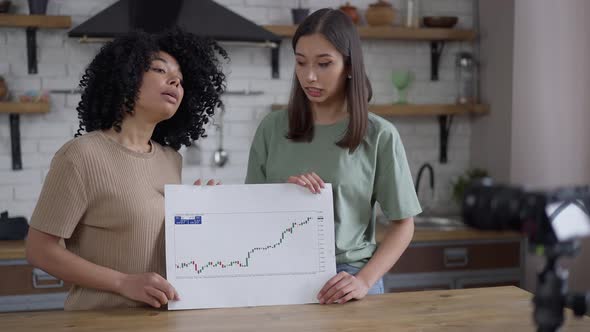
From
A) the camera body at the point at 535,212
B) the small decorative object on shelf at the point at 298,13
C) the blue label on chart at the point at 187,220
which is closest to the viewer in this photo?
the camera body at the point at 535,212

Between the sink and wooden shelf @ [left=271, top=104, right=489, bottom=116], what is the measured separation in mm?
569

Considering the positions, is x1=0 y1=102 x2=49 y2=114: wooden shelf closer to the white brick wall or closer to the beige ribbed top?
the white brick wall

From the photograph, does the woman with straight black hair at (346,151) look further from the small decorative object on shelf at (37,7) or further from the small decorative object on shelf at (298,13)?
the small decorative object on shelf at (37,7)

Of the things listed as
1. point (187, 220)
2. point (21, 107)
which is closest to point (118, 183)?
point (187, 220)

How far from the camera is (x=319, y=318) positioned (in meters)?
1.50

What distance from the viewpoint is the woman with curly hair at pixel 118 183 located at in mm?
1504

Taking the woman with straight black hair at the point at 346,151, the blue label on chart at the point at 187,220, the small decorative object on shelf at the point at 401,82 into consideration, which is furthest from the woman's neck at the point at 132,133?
the small decorative object on shelf at the point at 401,82

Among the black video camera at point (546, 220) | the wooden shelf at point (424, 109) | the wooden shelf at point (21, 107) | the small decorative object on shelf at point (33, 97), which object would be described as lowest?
the black video camera at point (546, 220)

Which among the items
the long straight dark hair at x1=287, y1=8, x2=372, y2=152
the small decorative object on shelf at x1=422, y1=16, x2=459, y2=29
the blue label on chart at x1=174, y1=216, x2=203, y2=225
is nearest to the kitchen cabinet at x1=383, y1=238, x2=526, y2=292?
the small decorative object on shelf at x1=422, y1=16, x2=459, y2=29

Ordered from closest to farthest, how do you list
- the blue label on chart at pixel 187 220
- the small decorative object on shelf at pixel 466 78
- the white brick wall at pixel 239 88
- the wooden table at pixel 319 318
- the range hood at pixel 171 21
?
the wooden table at pixel 319 318, the blue label on chart at pixel 187 220, the range hood at pixel 171 21, the white brick wall at pixel 239 88, the small decorative object on shelf at pixel 466 78

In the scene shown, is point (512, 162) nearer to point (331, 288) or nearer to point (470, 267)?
point (470, 267)

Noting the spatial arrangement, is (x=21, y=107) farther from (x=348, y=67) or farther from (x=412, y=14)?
(x=412, y=14)

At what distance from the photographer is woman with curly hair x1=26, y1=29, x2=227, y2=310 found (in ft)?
4.93

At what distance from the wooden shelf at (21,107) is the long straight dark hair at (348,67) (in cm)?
176
